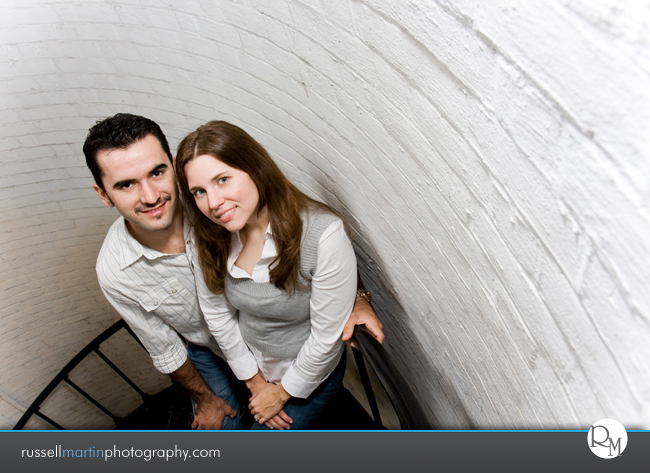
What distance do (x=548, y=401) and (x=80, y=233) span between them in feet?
9.83

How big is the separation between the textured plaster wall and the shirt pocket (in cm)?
74

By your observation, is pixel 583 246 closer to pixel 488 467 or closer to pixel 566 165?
pixel 566 165

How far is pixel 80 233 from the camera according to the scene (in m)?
3.04

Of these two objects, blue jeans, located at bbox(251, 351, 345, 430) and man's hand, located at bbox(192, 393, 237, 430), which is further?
man's hand, located at bbox(192, 393, 237, 430)

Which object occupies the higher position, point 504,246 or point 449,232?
point 504,246

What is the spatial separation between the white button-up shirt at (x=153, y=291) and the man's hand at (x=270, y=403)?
0.42 metres

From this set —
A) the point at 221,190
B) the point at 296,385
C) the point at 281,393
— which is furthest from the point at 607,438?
the point at 281,393

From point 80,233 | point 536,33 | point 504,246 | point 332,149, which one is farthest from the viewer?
point 80,233

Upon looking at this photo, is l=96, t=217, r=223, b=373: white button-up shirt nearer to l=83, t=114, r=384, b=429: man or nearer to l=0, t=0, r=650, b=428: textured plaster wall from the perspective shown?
l=83, t=114, r=384, b=429: man

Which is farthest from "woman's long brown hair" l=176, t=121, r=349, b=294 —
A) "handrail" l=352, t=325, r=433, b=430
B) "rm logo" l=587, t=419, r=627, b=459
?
"rm logo" l=587, t=419, r=627, b=459

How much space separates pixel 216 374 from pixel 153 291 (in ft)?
2.15

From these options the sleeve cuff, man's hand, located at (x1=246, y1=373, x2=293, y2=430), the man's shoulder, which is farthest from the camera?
man's hand, located at (x1=246, y1=373, x2=293, y2=430)

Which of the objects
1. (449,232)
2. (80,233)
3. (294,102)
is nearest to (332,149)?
(294,102)

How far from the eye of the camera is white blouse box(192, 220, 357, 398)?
1.62 metres
